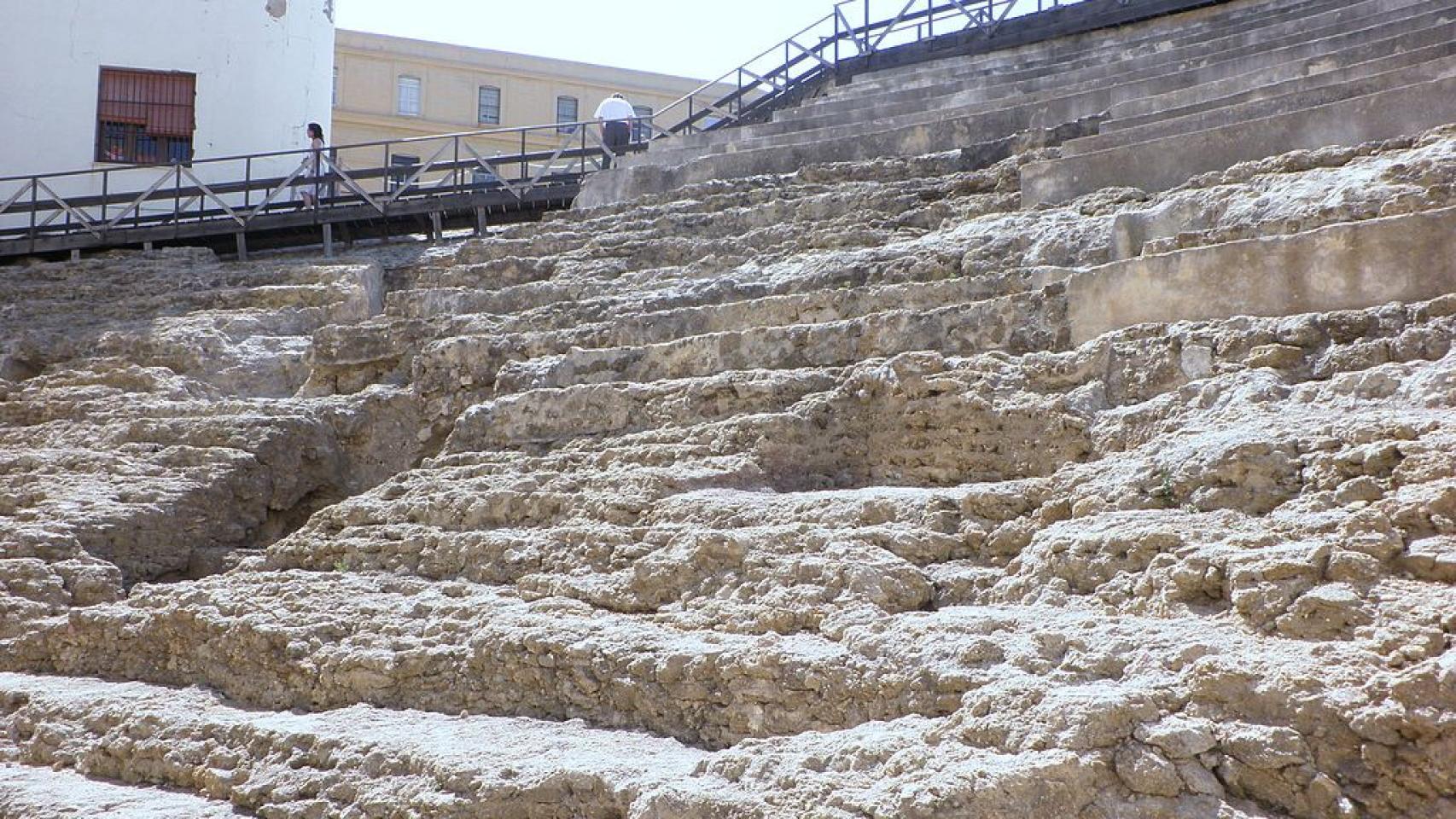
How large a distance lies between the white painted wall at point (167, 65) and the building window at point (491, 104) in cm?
1360

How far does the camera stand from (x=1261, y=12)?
43.3ft

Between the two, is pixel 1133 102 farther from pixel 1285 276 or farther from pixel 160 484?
pixel 160 484

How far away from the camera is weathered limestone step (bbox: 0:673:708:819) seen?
415cm

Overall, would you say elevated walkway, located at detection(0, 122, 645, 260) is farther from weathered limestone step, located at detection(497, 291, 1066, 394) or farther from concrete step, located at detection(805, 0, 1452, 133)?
weathered limestone step, located at detection(497, 291, 1066, 394)

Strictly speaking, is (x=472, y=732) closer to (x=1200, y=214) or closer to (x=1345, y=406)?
(x=1345, y=406)

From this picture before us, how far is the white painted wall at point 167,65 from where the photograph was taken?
17969mm

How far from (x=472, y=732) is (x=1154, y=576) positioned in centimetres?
228

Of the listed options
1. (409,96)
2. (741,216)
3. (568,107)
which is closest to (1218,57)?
(741,216)

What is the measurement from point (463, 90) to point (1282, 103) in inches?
1100

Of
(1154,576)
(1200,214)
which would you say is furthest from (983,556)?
(1200,214)

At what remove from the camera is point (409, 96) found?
33.2m

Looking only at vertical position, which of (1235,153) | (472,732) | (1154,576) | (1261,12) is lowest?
(472,732)

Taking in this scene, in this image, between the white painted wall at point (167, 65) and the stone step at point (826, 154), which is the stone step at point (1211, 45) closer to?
the stone step at point (826, 154)

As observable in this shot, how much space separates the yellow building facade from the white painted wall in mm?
12091
